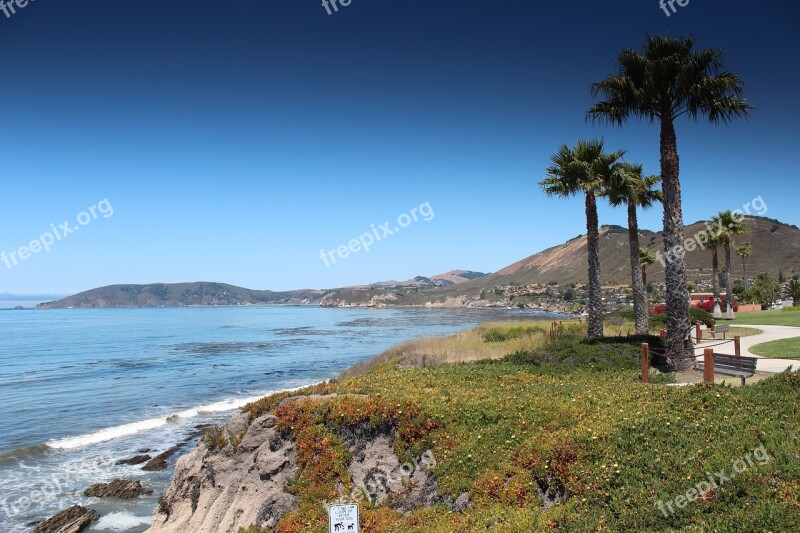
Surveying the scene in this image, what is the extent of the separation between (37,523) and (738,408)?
1827 centimetres

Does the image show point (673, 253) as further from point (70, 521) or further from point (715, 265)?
point (715, 265)

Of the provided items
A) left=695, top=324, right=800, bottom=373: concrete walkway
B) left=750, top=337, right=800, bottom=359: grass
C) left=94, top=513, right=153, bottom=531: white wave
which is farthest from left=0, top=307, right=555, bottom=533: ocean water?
left=750, top=337, right=800, bottom=359: grass

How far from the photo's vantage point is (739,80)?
18125 millimetres

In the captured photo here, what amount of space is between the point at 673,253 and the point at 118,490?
20.8 metres

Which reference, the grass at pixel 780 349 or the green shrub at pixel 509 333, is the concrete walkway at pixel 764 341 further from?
the green shrub at pixel 509 333

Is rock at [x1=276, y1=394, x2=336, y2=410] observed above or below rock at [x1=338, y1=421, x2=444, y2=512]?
above

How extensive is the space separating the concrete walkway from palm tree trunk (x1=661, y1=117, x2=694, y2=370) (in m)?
2.50

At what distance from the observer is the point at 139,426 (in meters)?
26.1

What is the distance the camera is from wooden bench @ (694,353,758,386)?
14.9 meters

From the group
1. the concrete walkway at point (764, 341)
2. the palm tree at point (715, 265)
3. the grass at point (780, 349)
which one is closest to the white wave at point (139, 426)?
the concrete walkway at point (764, 341)

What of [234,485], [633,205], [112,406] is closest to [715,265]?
[633,205]

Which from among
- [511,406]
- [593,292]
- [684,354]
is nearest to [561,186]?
[593,292]

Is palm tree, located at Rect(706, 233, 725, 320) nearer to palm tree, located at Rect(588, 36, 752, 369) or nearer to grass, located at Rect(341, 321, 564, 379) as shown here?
grass, located at Rect(341, 321, 564, 379)

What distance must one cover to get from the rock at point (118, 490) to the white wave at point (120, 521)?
1.30 m
